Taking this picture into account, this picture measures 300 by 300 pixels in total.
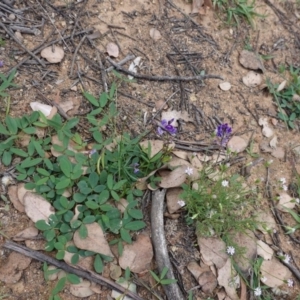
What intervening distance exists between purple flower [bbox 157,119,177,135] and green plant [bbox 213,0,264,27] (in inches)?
40.7

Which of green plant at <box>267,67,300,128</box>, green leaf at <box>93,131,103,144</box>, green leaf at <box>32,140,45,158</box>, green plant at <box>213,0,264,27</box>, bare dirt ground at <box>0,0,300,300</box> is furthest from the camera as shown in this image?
green plant at <box>213,0,264,27</box>

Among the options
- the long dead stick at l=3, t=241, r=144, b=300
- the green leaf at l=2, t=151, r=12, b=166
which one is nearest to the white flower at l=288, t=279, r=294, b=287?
the long dead stick at l=3, t=241, r=144, b=300

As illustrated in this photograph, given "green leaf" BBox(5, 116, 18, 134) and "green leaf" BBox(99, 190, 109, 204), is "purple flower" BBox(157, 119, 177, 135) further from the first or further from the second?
"green leaf" BBox(5, 116, 18, 134)

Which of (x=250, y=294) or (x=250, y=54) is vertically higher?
(x=250, y=54)

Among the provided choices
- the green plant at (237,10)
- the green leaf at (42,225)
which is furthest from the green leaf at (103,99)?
the green plant at (237,10)

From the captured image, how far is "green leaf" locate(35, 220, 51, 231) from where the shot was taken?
200 centimetres

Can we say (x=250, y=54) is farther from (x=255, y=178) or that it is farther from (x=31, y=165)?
(x=31, y=165)

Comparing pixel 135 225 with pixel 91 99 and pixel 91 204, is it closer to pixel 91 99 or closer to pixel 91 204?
pixel 91 204

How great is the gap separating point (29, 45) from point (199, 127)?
1.17 m

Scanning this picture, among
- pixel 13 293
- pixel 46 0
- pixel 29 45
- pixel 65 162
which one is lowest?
pixel 13 293

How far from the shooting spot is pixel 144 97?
252cm

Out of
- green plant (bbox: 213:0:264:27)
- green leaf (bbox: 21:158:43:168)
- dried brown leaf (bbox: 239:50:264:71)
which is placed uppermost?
green plant (bbox: 213:0:264:27)

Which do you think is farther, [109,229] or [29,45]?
[29,45]

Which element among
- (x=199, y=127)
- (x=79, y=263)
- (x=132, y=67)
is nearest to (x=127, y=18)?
(x=132, y=67)
